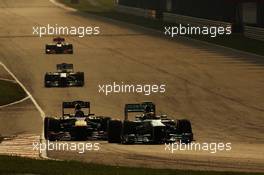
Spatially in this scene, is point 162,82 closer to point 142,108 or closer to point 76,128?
point 142,108

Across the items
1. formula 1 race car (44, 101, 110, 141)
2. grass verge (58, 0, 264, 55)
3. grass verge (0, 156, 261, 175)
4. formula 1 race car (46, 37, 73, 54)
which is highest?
grass verge (0, 156, 261, 175)

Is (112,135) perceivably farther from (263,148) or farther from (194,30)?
(194,30)

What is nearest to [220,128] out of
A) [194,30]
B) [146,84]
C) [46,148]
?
[46,148]

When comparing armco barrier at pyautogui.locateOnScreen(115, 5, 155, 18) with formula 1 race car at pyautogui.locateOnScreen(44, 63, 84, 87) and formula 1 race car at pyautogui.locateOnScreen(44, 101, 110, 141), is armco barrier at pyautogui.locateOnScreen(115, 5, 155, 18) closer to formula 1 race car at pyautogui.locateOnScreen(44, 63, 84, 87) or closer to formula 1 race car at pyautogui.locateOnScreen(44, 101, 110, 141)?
formula 1 race car at pyautogui.locateOnScreen(44, 63, 84, 87)

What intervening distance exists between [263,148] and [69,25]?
72.7 meters

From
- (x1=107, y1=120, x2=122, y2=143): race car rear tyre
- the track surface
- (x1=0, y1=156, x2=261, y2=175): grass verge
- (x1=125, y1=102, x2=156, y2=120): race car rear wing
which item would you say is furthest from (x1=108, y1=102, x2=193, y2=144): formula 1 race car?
(x1=0, y1=156, x2=261, y2=175): grass verge

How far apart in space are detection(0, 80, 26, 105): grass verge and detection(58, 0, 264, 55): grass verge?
2232 cm

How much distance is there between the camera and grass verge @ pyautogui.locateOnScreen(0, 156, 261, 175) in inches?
770

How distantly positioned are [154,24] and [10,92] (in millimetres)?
55042

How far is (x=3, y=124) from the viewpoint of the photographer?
35844 millimetres

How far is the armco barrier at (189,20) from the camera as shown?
275 ft

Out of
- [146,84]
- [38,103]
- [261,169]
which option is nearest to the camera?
[261,169]

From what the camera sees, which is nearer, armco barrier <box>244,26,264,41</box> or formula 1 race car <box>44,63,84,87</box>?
formula 1 race car <box>44,63,84,87</box>

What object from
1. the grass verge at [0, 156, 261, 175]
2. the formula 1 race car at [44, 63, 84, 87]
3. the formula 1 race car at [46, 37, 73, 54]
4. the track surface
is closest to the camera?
the grass verge at [0, 156, 261, 175]
